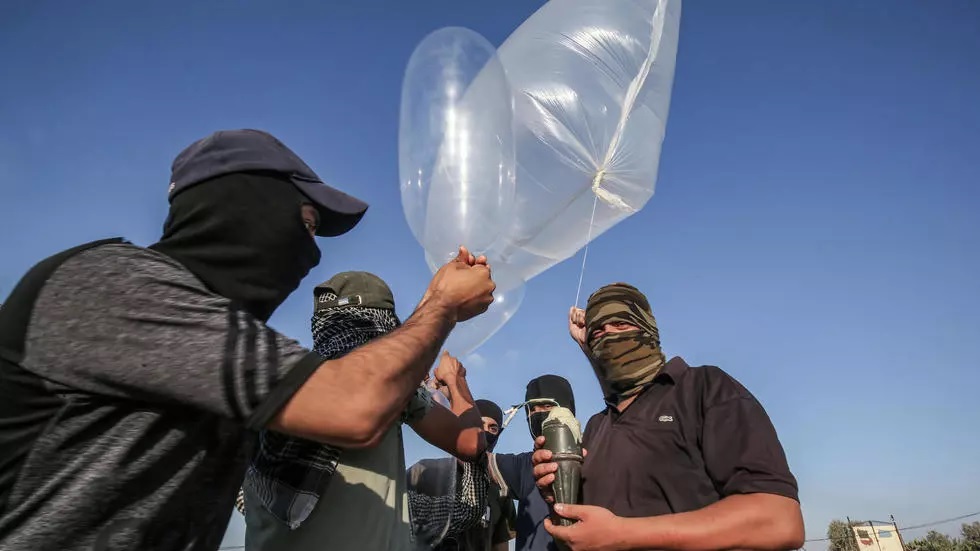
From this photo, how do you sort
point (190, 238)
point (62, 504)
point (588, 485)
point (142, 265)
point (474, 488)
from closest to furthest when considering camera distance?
point (62, 504)
point (142, 265)
point (190, 238)
point (588, 485)
point (474, 488)

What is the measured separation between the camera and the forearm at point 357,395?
1.26 m

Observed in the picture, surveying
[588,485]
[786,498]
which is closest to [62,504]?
[588,485]

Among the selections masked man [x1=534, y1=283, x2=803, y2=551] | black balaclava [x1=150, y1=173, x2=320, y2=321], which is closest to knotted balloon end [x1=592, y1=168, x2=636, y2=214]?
masked man [x1=534, y1=283, x2=803, y2=551]

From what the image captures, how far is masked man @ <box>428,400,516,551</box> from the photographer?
365 centimetres

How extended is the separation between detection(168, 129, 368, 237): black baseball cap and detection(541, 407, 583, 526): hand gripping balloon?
3.99ft

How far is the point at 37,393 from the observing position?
1160 mm

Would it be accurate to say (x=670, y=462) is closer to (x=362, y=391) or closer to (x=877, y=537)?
(x=362, y=391)

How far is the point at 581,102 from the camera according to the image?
3.24m

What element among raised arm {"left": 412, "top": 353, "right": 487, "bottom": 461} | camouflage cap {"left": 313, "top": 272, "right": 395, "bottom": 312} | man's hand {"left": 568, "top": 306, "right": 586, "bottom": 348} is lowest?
raised arm {"left": 412, "top": 353, "right": 487, "bottom": 461}

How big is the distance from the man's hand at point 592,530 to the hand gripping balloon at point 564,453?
0.09m

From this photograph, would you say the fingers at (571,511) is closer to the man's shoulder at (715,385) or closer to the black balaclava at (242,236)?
the man's shoulder at (715,385)

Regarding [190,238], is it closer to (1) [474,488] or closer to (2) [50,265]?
(2) [50,265]

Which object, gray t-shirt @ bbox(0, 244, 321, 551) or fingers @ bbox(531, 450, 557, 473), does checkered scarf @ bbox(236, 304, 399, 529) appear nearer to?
gray t-shirt @ bbox(0, 244, 321, 551)

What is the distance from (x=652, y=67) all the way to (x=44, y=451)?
10.9 feet
